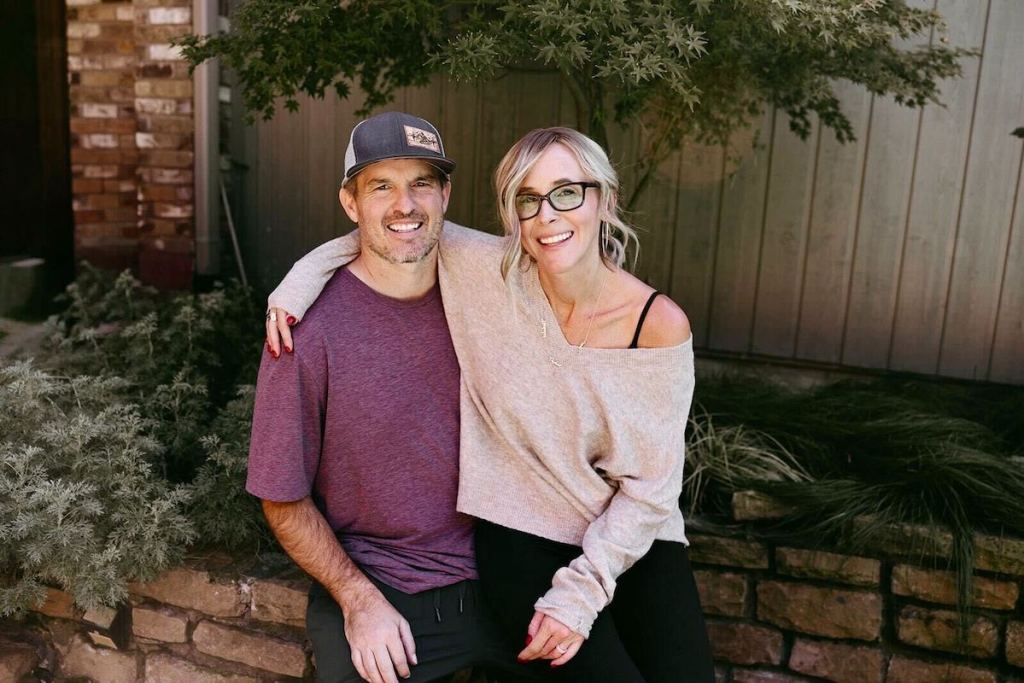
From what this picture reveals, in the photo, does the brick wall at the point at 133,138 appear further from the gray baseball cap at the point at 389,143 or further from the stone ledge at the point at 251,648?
the gray baseball cap at the point at 389,143

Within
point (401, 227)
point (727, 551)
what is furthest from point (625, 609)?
point (401, 227)

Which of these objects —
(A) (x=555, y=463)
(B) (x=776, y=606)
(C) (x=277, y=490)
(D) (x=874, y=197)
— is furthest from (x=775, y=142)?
(C) (x=277, y=490)

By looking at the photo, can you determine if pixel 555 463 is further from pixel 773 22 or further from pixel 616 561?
pixel 773 22

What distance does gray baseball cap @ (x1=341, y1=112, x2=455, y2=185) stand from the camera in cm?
211

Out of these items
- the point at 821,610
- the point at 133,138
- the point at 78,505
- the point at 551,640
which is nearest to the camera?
the point at 551,640

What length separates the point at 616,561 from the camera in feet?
6.50

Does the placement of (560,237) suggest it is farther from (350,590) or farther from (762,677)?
(762,677)

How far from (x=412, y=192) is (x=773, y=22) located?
3.73ft

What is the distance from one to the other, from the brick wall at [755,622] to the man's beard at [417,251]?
1026 mm

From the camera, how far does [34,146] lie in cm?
545

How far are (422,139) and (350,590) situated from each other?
108 centimetres

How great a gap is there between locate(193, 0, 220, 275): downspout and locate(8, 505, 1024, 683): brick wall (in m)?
2.42

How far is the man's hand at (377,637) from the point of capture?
6.46ft

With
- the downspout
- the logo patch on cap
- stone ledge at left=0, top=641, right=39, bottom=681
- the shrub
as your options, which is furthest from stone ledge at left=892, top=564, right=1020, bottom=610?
the downspout
